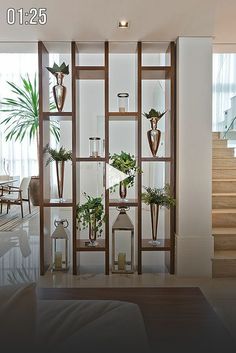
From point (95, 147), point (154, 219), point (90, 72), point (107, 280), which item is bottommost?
point (107, 280)

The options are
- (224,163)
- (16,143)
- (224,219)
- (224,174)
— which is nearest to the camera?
(224,219)

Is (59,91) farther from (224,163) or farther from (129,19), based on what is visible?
(224,163)

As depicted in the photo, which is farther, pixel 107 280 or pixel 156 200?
pixel 156 200

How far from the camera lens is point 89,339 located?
2.99 feet

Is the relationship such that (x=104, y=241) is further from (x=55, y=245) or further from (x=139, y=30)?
(x=139, y=30)

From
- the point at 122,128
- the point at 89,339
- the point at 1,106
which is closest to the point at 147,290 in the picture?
the point at 89,339

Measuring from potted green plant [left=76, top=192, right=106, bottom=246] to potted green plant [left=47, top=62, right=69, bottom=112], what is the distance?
104 centimetres

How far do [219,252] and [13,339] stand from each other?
343 centimetres

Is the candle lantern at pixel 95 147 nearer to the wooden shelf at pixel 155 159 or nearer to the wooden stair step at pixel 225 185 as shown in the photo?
the wooden shelf at pixel 155 159

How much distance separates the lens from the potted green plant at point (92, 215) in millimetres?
3723

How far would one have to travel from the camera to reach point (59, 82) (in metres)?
3.85

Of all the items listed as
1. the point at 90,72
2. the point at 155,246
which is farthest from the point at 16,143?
the point at 155,246

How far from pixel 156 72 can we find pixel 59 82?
40.9 inches

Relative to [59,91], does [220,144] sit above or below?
below
